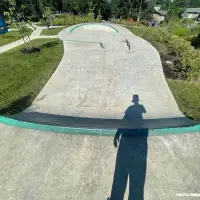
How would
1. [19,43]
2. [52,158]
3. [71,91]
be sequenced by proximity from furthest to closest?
[19,43], [71,91], [52,158]

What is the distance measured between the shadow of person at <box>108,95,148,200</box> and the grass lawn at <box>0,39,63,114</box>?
423 cm

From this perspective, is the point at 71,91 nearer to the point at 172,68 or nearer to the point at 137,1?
the point at 172,68

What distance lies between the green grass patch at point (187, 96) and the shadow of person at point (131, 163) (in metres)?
2.53

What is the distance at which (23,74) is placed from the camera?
9.02 m

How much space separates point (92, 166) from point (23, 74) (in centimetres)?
723

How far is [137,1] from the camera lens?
3559 centimetres

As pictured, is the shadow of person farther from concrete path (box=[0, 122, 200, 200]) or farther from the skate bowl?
the skate bowl

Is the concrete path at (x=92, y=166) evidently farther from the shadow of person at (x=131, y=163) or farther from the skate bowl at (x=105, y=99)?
the skate bowl at (x=105, y=99)

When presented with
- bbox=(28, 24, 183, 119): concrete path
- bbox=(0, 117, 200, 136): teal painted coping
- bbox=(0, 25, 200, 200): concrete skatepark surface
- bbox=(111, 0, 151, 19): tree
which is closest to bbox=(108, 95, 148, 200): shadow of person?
bbox=(0, 25, 200, 200): concrete skatepark surface

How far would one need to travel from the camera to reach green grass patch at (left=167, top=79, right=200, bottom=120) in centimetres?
618

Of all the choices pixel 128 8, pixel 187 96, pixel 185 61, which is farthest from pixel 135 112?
pixel 128 8

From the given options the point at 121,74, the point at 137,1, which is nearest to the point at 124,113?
the point at 121,74

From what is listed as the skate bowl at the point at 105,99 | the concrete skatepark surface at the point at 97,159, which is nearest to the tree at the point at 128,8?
the skate bowl at the point at 105,99

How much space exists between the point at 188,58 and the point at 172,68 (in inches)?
42.9
